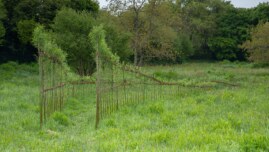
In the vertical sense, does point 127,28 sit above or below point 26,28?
above

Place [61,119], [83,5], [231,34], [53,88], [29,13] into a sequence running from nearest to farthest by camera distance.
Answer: [61,119] → [53,88] → [29,13] → [83,5] → [231,34]

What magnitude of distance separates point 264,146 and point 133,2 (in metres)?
28.0

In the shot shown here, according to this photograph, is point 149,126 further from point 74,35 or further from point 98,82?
point 74,35

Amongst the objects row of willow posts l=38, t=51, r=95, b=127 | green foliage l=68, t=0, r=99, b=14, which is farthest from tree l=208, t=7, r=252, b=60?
row of willow posts l=38, t=51, r=95, b=127

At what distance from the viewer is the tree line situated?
82.5ft

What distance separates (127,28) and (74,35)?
34.5 ft

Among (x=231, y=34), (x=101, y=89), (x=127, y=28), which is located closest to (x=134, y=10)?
(x=127, y=28)

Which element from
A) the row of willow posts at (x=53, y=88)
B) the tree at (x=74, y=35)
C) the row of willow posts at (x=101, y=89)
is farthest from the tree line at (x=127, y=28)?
the row of willow posts at (x=101, y=89)

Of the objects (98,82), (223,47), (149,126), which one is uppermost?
(223,47)

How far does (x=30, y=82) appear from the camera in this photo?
23188mm

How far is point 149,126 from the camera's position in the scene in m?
10.3

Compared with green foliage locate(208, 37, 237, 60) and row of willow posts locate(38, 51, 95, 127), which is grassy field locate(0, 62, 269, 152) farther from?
green foliage locate(208, 37, 237, 60)

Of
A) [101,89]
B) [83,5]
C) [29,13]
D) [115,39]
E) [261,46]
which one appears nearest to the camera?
[101,89]

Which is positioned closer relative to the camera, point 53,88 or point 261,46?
point 53,88
